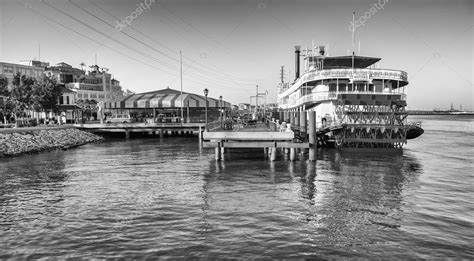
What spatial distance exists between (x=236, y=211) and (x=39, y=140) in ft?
105

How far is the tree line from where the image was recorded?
5191 cm

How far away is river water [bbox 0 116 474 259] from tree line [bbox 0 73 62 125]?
33.0 metres

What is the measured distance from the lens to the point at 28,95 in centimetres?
5247

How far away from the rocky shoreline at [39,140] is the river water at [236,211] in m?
7.98

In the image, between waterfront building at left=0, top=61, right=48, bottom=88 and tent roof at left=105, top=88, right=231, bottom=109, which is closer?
tent roof at left=105, top=88, right=231, bottom=109

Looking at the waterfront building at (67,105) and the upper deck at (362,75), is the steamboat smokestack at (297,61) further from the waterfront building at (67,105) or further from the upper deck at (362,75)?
the waterfront building at (67,105)

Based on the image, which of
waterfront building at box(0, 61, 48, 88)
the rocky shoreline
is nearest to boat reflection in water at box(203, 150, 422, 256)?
the rocky shoreline

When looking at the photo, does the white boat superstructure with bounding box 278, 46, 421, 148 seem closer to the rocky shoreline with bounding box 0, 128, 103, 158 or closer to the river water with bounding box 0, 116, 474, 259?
the river water with bounding box 0, 116, 474, 259

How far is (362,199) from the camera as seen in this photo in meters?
15.5

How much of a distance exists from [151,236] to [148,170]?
13.2 metres

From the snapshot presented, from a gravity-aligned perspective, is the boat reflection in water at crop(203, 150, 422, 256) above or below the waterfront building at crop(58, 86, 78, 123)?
below

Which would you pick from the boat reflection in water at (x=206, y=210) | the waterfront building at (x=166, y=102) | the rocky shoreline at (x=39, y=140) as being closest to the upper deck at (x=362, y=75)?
the boat reflection in water at (x=206, y=210)

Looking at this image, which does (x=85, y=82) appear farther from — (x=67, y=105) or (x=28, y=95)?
(x=28, y=95)

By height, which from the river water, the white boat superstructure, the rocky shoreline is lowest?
the river water
